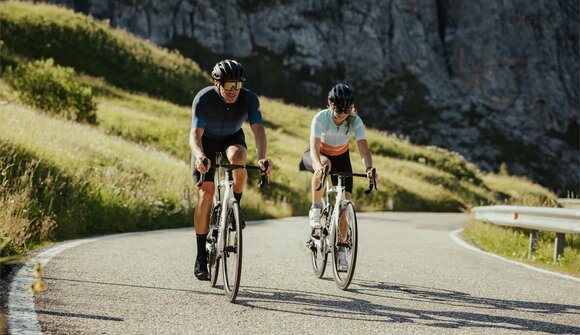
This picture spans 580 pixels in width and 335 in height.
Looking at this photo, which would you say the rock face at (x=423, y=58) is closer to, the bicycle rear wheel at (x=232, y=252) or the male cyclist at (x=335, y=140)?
the male cyclist at (x=335, y=140)

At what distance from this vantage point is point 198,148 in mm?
6680

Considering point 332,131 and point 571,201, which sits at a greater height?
point 332,131

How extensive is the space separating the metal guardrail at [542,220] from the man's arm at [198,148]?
5.38 metres

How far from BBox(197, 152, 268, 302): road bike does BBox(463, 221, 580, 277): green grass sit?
190 inches

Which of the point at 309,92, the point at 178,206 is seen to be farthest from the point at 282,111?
the point at 309,92

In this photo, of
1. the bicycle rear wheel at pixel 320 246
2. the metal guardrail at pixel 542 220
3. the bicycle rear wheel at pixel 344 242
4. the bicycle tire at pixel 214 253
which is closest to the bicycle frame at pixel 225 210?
the bicycle tire at pixel 214 253

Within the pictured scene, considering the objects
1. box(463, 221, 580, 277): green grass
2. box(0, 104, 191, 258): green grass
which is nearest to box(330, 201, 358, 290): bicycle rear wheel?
box(463, 221, 580, 277): green grass

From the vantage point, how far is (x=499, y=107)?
134 m

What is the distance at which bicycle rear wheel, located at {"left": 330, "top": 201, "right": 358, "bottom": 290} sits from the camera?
7.09 m

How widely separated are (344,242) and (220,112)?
6.05 feet

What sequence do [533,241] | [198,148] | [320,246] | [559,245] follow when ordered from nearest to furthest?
[198,148] < [320,246] < [559,245] < [533,241]

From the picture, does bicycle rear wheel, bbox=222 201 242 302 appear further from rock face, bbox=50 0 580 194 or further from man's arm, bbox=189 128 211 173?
rock face, bbox=50 0 580 194

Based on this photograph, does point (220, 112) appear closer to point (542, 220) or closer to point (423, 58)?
point (542, 220)

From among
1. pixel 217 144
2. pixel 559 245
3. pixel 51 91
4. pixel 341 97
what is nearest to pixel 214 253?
pixel 217 144
